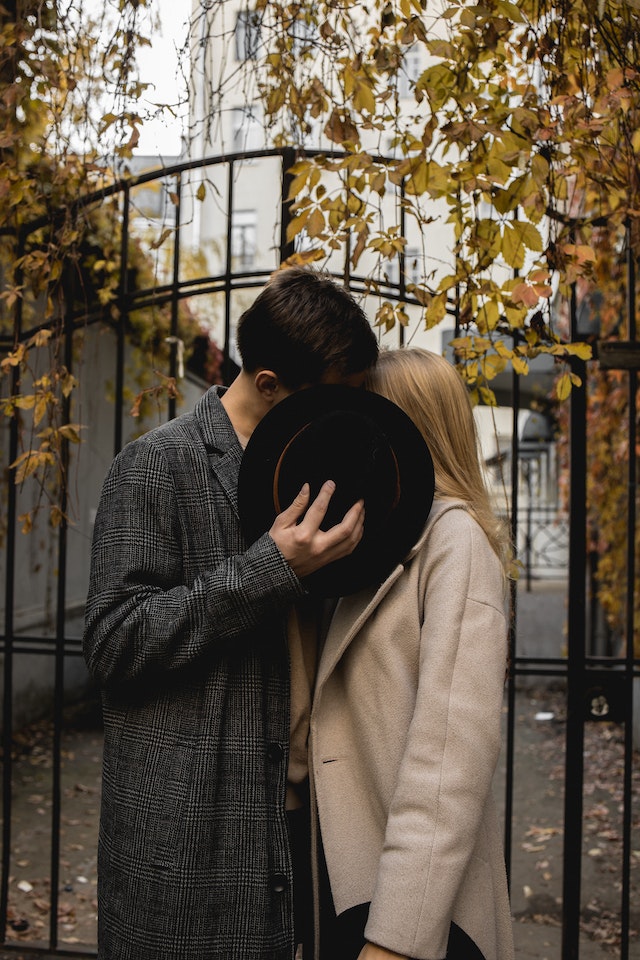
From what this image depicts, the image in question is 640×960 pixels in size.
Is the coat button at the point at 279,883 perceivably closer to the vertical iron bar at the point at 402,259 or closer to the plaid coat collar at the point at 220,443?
the plaid coat collar at the point at 220,443

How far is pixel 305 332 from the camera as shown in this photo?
1562mm

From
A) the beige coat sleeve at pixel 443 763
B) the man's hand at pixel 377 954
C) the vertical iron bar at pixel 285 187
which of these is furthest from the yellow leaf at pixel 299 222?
the man's hand at pixel 377 954

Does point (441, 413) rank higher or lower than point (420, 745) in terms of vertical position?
higher

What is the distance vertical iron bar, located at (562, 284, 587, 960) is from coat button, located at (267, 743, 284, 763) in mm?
1553

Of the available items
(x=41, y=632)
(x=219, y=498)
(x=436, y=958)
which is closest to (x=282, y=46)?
(x=219, y=498)

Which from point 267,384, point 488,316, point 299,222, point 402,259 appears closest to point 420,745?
point 267,384

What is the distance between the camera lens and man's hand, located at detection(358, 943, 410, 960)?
1.33 meters

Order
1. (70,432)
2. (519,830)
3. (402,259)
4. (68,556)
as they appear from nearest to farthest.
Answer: (402,259) < (70,432) < (519,830) < (68,556)

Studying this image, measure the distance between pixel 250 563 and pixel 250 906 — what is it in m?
0.64

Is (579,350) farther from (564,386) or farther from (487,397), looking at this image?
(487,397)

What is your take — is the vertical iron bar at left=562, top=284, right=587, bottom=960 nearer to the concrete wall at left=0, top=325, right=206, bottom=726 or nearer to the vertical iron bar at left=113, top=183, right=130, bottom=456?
the vertical iron bar at left=113, top=183, right=130, bottom=456

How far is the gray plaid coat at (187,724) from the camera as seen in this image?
1.46 m

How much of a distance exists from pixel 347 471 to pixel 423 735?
475 millimetres

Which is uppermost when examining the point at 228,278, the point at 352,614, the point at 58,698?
the point at 228,278
